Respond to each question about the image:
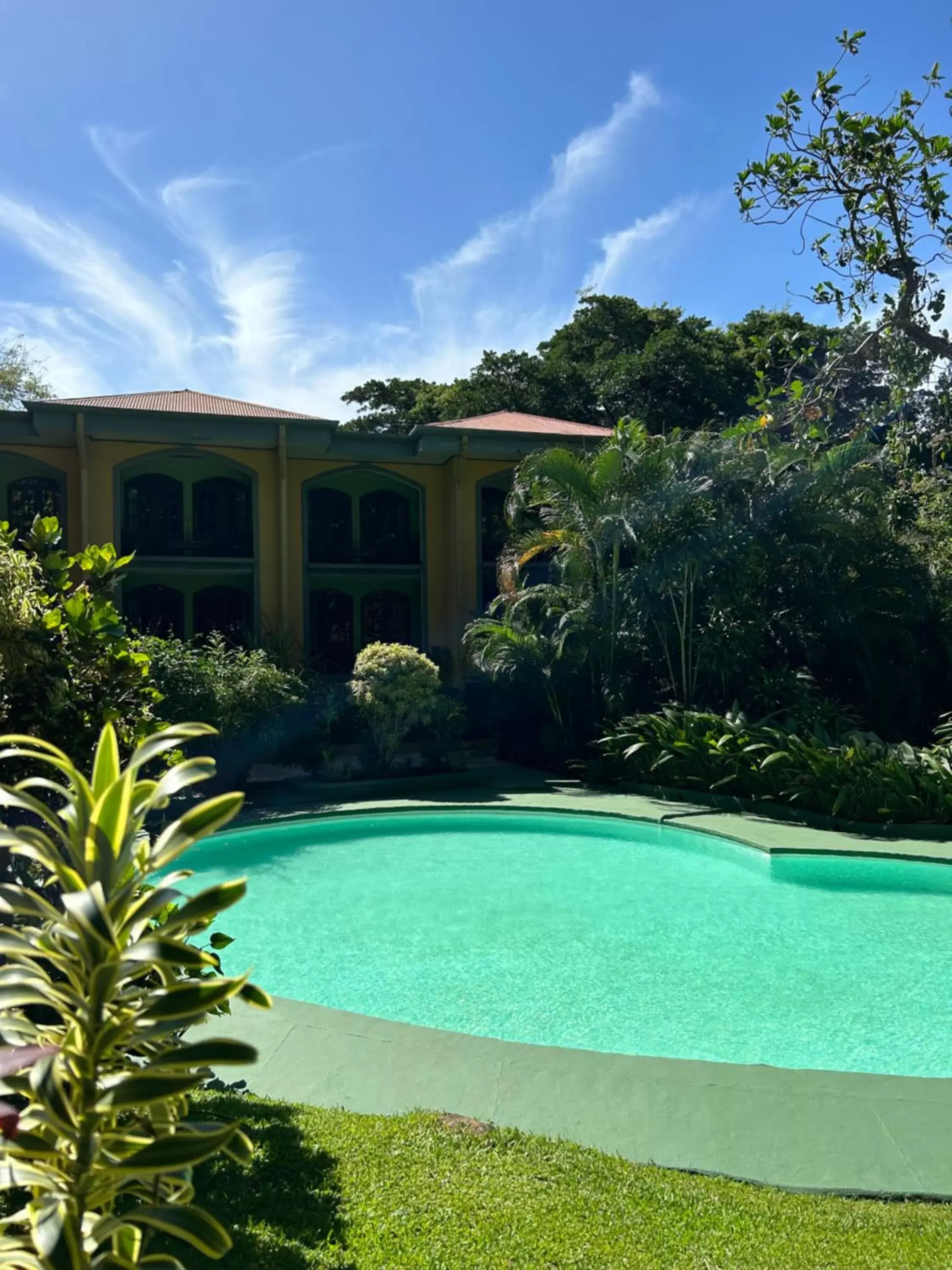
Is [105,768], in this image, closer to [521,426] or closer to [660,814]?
[660,814]

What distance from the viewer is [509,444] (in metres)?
18.8

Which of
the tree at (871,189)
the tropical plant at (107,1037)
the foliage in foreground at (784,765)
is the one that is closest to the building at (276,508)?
the foliage in foreground at (784,765)

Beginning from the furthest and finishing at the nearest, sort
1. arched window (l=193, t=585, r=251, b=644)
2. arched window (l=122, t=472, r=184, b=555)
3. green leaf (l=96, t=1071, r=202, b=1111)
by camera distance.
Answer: arched window (l=193, t=585, r=251, b=644) → arched window (l=122, t=472, r=184, b=555) → green leaf (l=96, t=1071, r=202, b=1111)

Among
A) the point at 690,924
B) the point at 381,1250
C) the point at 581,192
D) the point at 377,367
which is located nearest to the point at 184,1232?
the point at 381,1250

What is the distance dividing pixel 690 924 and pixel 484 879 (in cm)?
241

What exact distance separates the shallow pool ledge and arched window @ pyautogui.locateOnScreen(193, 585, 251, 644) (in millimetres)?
15265

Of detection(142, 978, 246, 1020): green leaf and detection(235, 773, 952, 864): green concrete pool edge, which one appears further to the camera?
detection(235, 773, 952, 864): green concrete pool edge

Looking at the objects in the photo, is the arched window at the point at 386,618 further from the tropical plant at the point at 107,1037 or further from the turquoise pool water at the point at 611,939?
the tropical plant at the point at 107,1037

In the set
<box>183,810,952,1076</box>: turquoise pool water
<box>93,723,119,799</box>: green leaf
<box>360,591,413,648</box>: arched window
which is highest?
<box>360,591,413,648</box>: arched window

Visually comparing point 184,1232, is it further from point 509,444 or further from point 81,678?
point 509,444

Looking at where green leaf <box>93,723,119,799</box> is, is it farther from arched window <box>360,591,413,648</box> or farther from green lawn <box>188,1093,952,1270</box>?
arched window <box>360,591,413,648</box>

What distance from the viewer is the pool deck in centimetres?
338

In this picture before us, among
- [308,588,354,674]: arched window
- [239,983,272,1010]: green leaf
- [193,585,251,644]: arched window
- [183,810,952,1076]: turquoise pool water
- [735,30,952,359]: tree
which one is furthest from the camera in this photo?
[308,588,354,674]: arched window

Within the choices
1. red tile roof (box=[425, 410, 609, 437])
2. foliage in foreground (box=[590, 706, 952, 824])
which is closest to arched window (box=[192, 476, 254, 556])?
red tile roof (box=[425, 410, 609, 437])
